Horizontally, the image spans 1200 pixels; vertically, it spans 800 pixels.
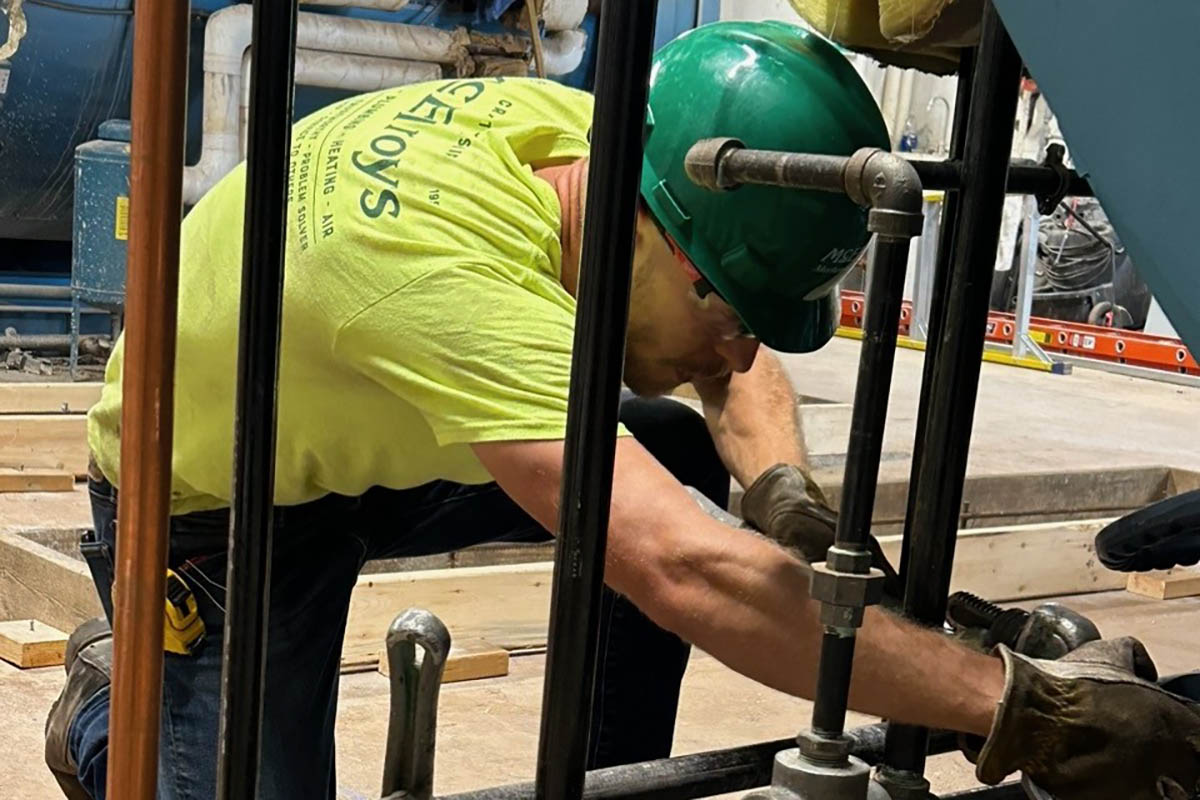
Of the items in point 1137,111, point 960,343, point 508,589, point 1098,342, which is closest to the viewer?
point 1137,111

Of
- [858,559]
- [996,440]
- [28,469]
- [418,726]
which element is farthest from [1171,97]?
[996,440]

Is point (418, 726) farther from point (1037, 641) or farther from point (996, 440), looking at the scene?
point (996, 440)

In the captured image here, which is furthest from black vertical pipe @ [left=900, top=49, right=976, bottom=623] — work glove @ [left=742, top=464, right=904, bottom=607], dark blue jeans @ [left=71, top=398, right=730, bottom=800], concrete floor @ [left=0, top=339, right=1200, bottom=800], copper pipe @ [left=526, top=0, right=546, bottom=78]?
copper pipe @ [left=526, top=0, right=546, bottom=78]

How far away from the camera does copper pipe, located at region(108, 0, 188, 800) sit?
885 mm

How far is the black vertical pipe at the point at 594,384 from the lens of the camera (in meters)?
0.95

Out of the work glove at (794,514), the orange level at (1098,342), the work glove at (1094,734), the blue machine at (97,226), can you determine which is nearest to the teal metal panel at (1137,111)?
the work glove at (1094,734)

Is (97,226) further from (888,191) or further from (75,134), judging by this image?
(888,191)

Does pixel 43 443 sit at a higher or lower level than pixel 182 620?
lower

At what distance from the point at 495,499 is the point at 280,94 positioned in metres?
1.27

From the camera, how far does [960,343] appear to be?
1185mm

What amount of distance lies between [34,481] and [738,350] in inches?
121

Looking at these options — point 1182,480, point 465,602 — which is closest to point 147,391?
point 465,602

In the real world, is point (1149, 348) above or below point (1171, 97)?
below

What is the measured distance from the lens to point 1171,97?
0.69 metres
